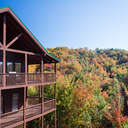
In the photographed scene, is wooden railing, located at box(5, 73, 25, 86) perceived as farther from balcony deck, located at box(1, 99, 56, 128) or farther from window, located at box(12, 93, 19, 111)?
window, located at box(12, 93, 19, 111)

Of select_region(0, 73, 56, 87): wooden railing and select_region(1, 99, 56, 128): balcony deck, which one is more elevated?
select_region(0, 73, 56, 87): wooden railing

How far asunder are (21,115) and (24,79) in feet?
9.12

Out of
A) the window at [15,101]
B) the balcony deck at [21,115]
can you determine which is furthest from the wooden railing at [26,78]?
the window at [15,101]

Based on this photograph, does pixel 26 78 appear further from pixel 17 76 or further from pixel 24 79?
pixel 17 76

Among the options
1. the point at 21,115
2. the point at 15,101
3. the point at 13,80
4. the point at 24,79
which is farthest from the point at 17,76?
the point at 21,115

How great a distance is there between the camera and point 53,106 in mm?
13023

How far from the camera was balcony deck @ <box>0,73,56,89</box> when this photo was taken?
936 cm

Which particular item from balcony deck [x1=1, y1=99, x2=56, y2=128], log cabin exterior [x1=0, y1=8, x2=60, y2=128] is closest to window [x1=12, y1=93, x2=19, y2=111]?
log cabin exterior [x1=0, y1=8, x2=60, y2=128]

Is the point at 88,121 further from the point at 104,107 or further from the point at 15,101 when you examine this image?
the point at 15,101

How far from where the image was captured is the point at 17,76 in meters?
11.6

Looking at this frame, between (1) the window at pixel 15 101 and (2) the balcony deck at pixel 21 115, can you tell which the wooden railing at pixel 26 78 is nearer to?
(2) the balcony deck at pixel 21 115

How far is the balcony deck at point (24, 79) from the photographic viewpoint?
936cm

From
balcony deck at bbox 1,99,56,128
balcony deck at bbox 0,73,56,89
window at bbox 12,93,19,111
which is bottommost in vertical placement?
balcony deck at bbox 1,99,56,128

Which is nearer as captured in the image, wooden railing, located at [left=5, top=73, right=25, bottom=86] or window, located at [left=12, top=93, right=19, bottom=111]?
wooden railing, located at [left=5, top=73, right=25, bottom=86]
